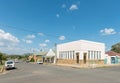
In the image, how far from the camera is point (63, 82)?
14.9 meters

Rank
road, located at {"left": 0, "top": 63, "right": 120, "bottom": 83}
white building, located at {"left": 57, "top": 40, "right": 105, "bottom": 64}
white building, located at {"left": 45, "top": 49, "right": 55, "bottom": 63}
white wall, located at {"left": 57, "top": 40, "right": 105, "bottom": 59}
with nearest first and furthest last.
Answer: road, located at {"left": 0, "top": 63, "right": 120, "bottom": 83} < white wall, located at {"left": 57, "top": 40, "right": 105, "bottom": 59} < white building, located at {"left": 57, "top": 40, "right": 105, "bottom": 64} < white building, located at {"left": 45, "top": 49, "right": 55, "bottom": 63}

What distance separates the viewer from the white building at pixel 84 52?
5078 centimetres

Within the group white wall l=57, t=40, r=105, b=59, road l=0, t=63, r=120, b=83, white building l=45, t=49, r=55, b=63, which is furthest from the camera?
white building l=45, t=49, r=55, b=63

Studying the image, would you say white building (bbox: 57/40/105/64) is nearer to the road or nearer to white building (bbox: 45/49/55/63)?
white building (bbox: 45/49/55/63)

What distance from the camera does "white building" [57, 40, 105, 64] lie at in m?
50.8

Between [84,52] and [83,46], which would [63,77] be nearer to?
[83,46]

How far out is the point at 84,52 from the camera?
50875 millimetres

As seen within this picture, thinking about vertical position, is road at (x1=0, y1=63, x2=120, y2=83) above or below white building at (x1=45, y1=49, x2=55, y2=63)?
below

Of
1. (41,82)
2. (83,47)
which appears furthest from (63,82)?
(83,47)

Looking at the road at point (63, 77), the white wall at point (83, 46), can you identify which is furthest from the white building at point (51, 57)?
the road at point (63, 77)

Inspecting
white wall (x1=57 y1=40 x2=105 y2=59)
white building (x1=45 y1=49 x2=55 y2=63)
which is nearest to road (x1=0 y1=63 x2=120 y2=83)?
white wall (x1=57 y1=40 x2=105 y2=59)

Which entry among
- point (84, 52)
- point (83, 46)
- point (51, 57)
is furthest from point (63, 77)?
point (51, 57)

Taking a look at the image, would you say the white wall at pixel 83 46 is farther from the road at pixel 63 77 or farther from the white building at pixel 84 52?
the road at pixel 63 77

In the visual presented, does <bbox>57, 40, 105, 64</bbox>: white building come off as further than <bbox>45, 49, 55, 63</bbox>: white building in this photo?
No
